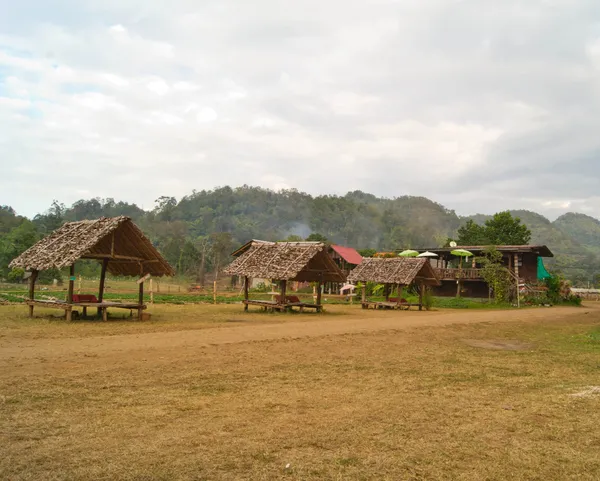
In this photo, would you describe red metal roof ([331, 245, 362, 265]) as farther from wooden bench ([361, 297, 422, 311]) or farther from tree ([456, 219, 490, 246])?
wooden bench ([361, 297, 422, 311])

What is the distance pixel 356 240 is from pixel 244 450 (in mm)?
83401

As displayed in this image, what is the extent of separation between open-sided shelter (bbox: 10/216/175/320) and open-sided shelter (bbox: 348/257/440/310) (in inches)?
510

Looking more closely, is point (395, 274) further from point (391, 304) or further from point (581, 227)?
point (581, 227)

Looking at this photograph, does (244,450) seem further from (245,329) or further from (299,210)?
(299,210)

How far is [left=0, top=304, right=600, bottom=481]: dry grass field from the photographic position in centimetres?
433

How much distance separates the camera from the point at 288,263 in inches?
921

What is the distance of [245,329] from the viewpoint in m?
15.2

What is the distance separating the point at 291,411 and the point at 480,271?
107ft

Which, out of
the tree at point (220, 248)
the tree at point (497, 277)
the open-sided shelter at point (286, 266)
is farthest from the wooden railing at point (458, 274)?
the tree at point (220, 248)

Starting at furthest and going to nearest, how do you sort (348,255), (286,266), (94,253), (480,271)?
(348,255) → (480,271) → (286,266) → (94,253)

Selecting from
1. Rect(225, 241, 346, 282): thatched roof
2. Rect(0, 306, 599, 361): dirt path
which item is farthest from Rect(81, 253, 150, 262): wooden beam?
Rect(225, 241, 346, 282): thatched roof

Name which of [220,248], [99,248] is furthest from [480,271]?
[220,248]

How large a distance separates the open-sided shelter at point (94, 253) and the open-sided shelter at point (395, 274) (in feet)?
42.5

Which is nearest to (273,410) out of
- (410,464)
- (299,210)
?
(410,464)
